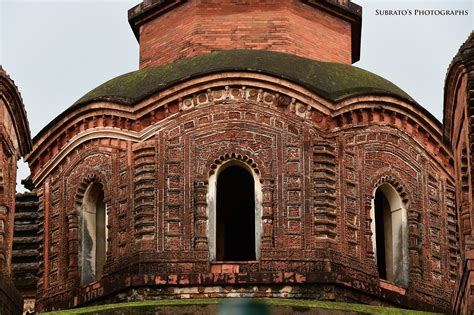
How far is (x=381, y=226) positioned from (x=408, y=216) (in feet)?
1.43

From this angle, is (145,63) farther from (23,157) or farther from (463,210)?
(463,210)

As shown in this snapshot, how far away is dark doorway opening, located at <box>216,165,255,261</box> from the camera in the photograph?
1052 inches

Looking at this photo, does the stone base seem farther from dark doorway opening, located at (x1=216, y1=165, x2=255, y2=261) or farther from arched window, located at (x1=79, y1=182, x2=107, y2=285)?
dark doorway opening, located at (x1=216, y1=165, x2=255, y2=261)

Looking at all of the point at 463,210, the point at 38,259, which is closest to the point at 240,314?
the point at 463,210

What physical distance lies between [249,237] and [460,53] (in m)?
6.39

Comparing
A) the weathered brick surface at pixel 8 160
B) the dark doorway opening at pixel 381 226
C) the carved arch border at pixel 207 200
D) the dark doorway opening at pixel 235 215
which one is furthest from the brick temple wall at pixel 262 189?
the weathered brick surface at pixel 8 160

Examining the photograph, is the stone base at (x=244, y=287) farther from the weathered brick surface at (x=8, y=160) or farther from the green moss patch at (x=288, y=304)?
the weathered brick surface at (x=8, y=160)

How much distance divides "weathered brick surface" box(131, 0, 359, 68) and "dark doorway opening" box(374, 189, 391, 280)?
88.8 inches

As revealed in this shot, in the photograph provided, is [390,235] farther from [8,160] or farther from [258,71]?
[8,160]

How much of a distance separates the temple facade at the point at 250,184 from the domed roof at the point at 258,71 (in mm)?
27

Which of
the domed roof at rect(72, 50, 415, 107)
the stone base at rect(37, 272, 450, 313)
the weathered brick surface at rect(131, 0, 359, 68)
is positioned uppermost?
the weathered brick surface at rect(131, 0, 359, 68)

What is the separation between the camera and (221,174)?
26.4 meters

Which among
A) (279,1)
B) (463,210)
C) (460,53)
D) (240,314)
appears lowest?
(240,314)

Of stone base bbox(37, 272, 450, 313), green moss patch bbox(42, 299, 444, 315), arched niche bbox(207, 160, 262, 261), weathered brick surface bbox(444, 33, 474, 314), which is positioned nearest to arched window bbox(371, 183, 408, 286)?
stone base bbox(37, 272, 450, 313)
